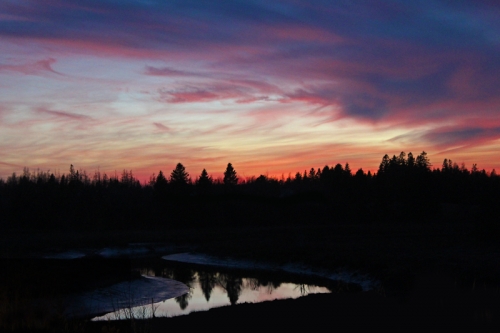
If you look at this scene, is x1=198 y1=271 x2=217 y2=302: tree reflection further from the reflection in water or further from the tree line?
the tree line

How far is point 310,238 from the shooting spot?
74000 millimetres

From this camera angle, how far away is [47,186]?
5241 inches

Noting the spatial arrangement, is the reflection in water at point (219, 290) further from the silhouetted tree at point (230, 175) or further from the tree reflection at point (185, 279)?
the silhouetted tree at point (230, 175)

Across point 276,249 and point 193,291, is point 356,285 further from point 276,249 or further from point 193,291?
point 276,249

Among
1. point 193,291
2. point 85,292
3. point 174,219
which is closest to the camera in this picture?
point 85,292

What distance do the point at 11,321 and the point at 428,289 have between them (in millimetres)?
19336

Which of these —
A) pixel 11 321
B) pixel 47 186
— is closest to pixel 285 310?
pixel 11 321

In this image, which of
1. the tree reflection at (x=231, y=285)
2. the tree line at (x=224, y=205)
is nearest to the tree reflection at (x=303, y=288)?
the tree reflection at (x=231, y=285)

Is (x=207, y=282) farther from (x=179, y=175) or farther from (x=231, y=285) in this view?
(x=179, y=175)

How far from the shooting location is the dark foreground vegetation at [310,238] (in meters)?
22.0

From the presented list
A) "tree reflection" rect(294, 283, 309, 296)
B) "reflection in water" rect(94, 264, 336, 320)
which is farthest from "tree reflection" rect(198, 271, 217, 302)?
"tree reflection" rect(294, 283, 309, 296)

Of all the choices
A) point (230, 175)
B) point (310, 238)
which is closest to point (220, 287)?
point (310, 238)

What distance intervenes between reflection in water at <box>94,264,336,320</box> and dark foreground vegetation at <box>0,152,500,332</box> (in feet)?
13.4

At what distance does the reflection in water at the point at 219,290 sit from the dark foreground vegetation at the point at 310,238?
161 inches
